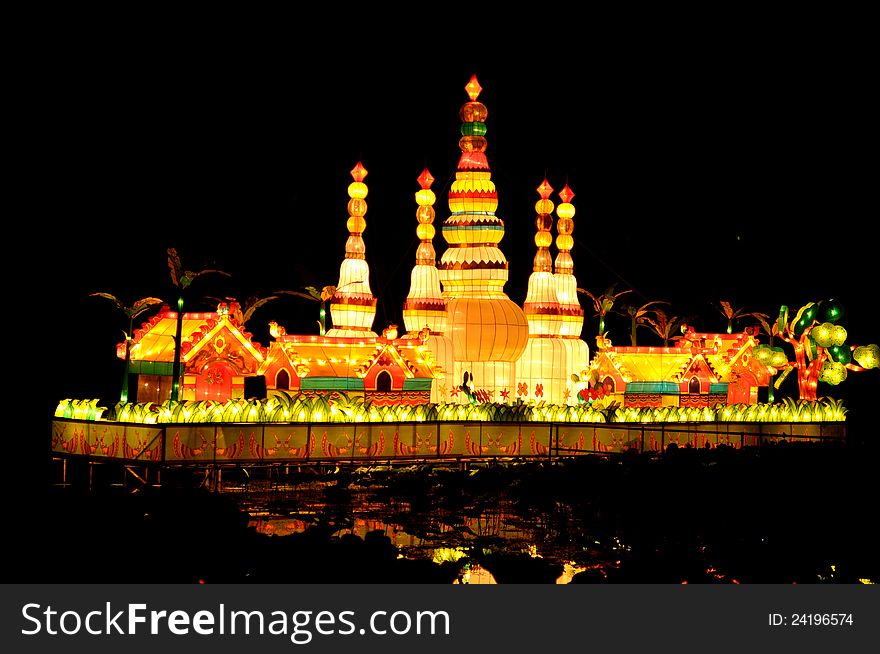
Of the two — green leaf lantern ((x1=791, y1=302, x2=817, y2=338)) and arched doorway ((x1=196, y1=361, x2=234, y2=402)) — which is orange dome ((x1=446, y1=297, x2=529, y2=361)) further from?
green leaf lantern ((x1=791, y1=302, x2=817, y2=338))

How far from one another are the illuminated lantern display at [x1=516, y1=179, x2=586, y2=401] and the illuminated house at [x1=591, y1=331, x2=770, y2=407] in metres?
2.24

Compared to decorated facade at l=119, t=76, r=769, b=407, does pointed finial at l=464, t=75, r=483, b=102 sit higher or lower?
higher

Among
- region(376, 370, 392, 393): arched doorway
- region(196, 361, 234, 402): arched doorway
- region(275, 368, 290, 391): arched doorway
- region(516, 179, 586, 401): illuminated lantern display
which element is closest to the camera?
region(196, 361, 234, 402): arched doorway

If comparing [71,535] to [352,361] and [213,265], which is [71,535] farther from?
[352,361]

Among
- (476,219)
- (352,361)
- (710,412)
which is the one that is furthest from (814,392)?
(352,361)

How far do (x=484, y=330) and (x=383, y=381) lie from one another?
383 centimetres

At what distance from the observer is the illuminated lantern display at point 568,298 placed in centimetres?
4141

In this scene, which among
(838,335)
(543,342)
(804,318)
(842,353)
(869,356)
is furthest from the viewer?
(543,342)

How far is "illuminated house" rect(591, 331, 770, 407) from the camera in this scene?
142 feet

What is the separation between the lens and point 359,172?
38625 mm

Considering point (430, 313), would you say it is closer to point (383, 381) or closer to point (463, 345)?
point (463, 345)

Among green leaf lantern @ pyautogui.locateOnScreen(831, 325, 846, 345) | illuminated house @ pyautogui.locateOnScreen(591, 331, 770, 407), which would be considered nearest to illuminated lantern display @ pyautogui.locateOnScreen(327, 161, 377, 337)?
illuminated house @ pyautogui.locateOnScreen(591, 331, 770, 407)

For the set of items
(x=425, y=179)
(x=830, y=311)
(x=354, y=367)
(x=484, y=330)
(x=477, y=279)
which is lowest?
(x=354, y=367)

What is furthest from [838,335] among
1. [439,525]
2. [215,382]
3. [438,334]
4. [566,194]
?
[439,525]
